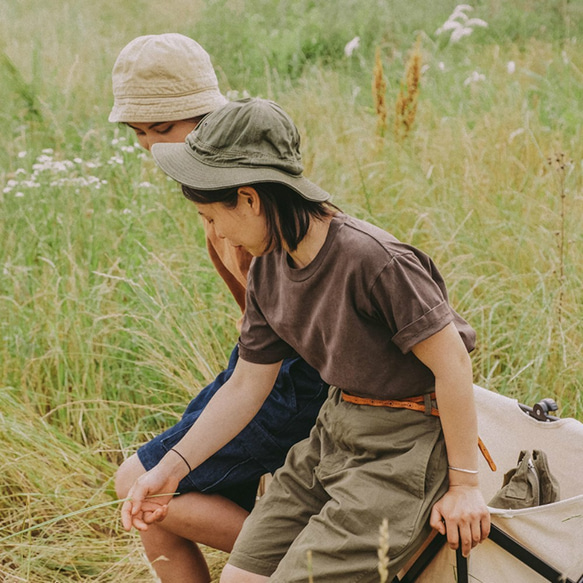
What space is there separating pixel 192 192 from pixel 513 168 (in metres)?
2.32

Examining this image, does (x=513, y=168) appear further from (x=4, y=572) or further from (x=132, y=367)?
(x=4, y=572)

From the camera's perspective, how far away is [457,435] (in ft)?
4.85

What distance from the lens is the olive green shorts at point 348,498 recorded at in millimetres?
1461

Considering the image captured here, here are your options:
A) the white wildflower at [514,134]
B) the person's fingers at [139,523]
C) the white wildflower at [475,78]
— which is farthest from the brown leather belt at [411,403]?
the white wildflower at [475,78]

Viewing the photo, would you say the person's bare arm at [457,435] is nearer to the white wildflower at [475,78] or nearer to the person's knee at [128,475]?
the person's knee at [128,475]

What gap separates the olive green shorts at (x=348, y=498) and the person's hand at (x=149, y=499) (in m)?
0.20

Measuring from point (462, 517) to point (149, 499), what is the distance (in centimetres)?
68

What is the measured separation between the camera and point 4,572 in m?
2.17

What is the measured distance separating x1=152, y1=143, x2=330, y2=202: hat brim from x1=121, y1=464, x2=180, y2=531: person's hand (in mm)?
652

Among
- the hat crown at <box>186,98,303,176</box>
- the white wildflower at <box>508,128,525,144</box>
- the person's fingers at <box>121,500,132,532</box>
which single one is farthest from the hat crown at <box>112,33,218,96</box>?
the white wildflower at <box>508,128,525,144</box>

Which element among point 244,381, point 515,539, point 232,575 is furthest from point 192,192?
point 515,539

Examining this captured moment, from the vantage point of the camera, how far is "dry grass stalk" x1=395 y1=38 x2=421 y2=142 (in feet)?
10.9

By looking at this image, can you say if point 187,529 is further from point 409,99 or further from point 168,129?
point 409,99

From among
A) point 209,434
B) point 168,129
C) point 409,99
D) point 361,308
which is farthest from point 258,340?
point 409,99
